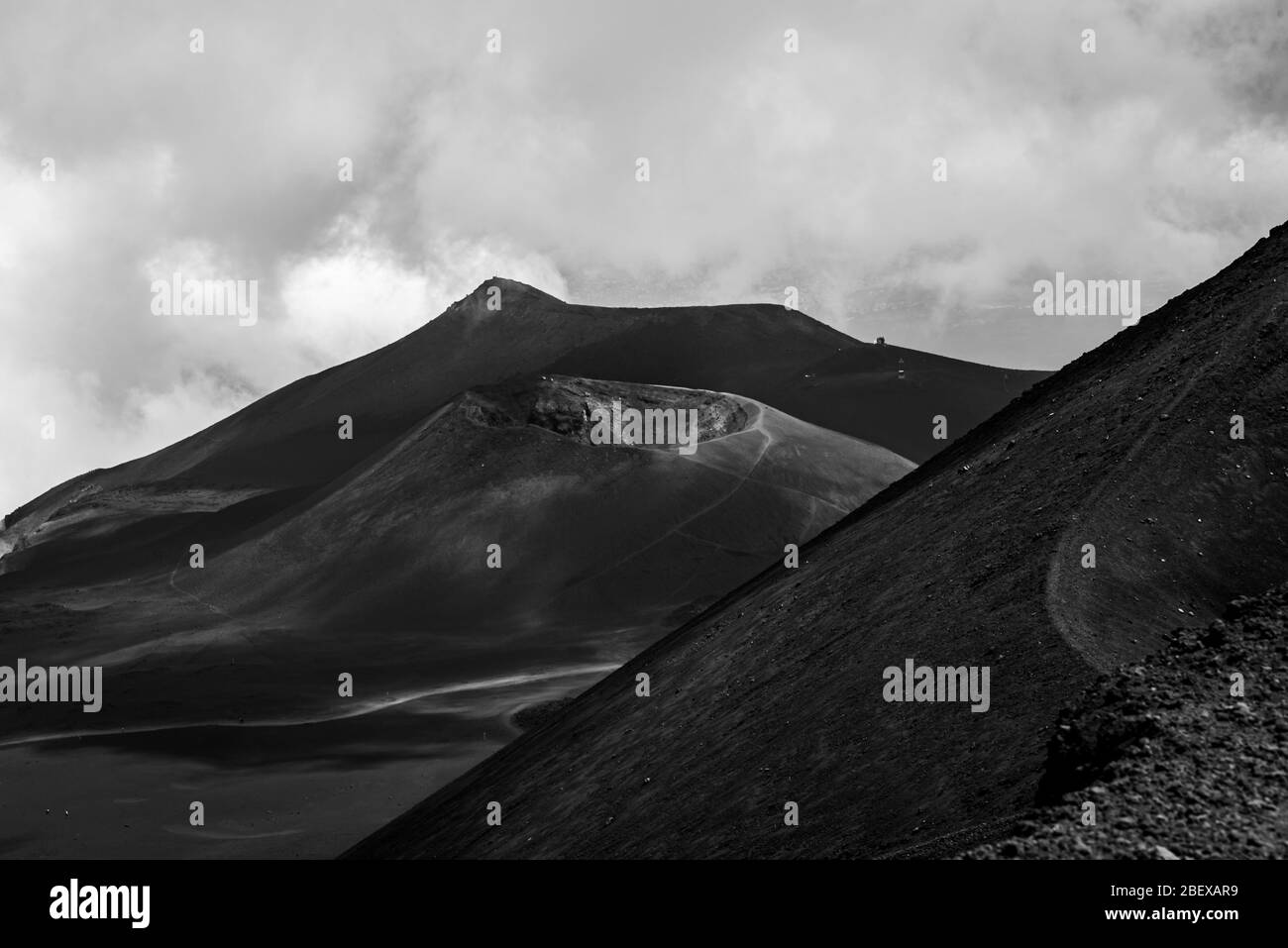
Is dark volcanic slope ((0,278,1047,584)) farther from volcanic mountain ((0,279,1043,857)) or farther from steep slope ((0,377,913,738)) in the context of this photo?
steep slope ((0,377,913,738))

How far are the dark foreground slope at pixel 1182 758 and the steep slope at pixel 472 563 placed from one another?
48791 mm

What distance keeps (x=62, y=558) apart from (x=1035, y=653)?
9336 centimetres

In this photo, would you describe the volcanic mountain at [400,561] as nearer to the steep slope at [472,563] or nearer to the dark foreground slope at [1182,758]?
the steep slope at [472,563]

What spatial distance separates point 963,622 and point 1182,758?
8.67 metres

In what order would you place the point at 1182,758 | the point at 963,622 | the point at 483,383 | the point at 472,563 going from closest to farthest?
the point at 1182,758 < the point at 963,622 < the point at 472,563 < the point at 483,383

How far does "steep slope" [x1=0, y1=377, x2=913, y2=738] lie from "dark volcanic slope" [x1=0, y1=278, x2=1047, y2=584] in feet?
52.0

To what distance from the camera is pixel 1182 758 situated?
437 inches

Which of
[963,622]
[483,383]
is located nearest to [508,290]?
[483,383]

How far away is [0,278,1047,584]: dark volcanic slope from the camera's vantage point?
113000mm

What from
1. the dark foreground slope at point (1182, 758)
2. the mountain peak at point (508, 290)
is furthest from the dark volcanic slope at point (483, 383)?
the dark foreground slope at point (1182, 758)

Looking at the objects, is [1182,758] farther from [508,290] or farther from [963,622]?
[508,290]
